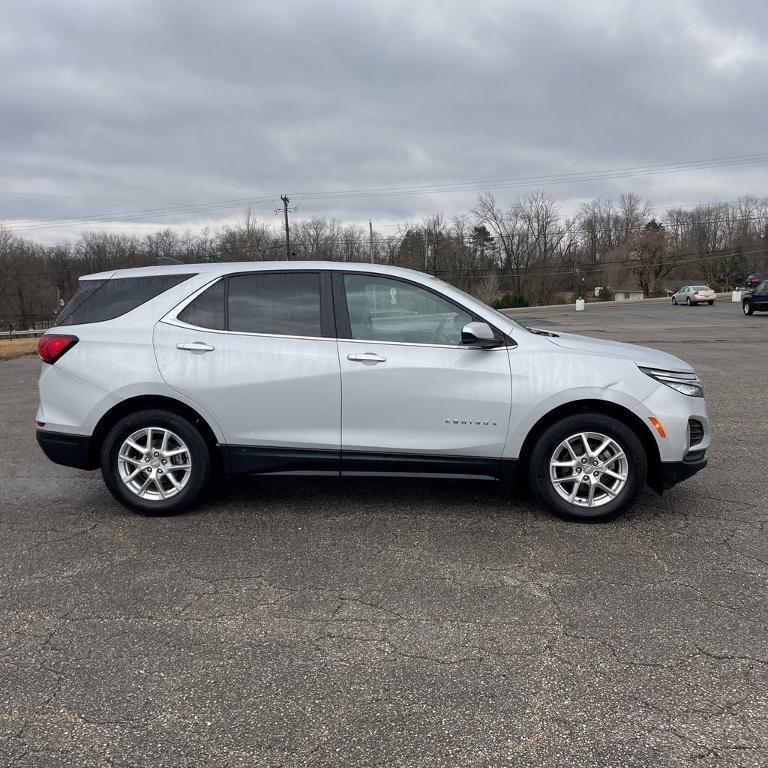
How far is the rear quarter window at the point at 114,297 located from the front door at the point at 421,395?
1364 millimetres

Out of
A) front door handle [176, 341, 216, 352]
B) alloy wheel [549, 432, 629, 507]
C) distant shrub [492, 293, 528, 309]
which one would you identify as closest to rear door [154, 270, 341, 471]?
front door handle [176, 341, 216, 352]

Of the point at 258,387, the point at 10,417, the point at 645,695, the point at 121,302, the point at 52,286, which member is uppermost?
the point at 52,286

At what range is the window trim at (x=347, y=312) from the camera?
4277mm

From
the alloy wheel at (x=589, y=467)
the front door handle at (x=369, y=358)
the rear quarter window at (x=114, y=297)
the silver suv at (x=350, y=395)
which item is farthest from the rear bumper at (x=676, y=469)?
the rear quarter window at (x=114, y=297)

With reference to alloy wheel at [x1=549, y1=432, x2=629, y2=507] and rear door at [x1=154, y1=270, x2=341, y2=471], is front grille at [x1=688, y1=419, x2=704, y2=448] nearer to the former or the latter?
alloy wheel at [x1=549, y1=432, x2=629, y2=507]

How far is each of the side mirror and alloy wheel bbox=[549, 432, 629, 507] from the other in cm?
82

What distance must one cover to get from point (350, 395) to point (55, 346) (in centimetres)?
215

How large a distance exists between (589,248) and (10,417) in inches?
3192

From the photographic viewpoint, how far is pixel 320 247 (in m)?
76.2

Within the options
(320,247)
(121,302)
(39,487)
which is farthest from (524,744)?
(320,247)

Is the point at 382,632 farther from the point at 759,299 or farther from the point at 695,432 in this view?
the point at 759,299

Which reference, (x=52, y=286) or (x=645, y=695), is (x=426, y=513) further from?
(x=52, y=286)

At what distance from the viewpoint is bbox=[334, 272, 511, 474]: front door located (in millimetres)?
4215

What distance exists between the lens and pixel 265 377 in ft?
14.0
